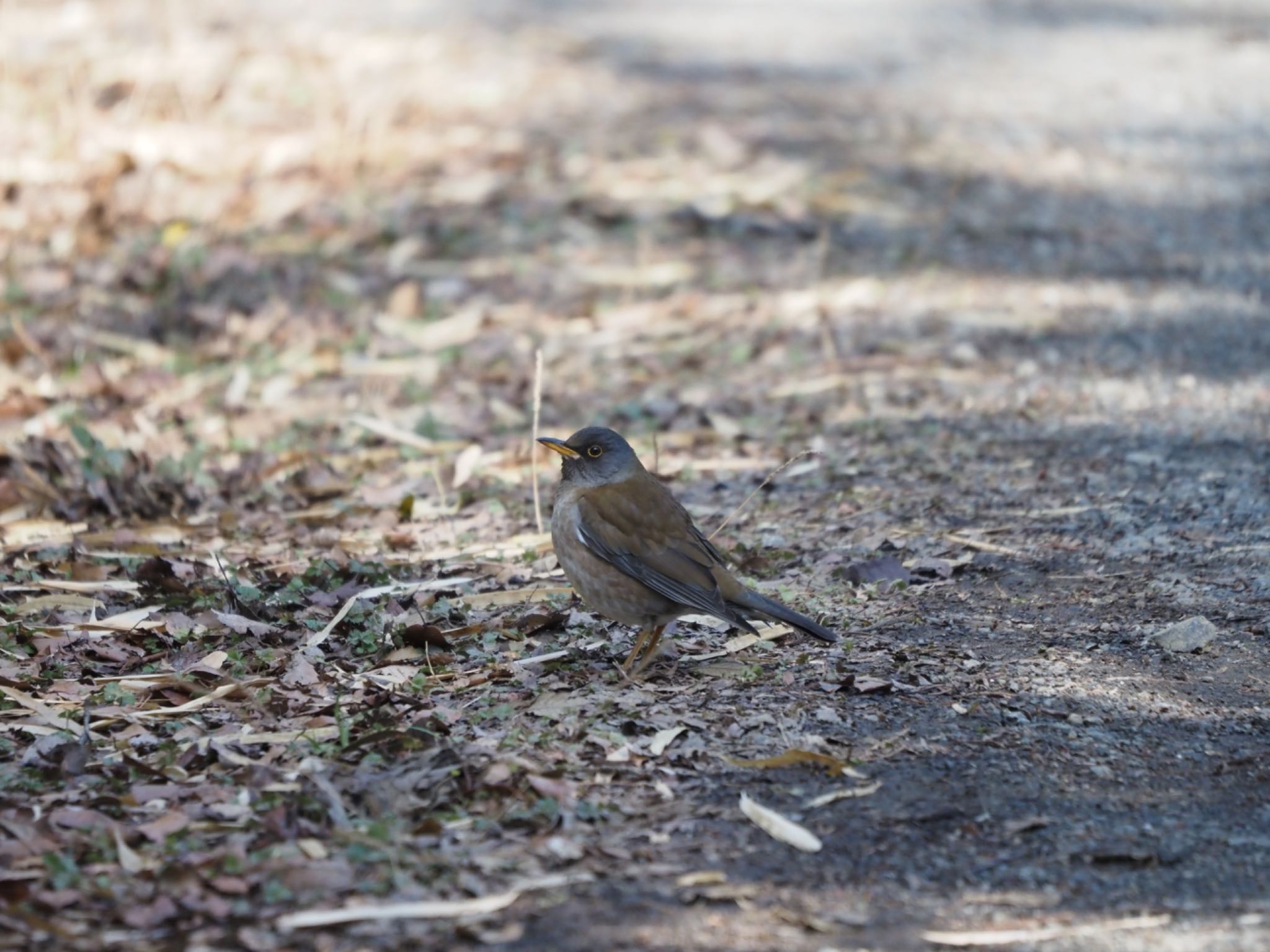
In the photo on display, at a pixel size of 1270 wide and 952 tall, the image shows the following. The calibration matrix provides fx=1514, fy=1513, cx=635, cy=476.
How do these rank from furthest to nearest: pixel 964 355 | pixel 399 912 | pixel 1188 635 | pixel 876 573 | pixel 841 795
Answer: pixel 964 355, pixel 876 573, pixel 1188 635, pixel 841 795, pixel 399 912

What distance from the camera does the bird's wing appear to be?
210 inches

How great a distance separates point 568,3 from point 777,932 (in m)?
16.1

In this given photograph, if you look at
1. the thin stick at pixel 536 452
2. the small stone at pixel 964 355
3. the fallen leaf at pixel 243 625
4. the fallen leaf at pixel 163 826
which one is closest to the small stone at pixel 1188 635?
the thin stick at pixel 536 452

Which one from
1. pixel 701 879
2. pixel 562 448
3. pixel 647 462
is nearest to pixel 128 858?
pixel 701 879

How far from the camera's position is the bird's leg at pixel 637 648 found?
548 cm

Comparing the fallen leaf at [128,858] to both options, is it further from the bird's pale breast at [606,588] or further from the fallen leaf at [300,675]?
the bird's pale breast at [606,588]

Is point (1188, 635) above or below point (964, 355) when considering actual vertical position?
below

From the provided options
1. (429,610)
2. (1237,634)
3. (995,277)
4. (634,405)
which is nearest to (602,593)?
(429,610)

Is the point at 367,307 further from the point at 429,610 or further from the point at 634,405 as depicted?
the point at 429,610

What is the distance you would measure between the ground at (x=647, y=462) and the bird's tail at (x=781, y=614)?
18cm

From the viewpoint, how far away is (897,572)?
6211 millimetres

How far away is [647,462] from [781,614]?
2.69m

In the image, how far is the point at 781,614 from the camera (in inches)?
208

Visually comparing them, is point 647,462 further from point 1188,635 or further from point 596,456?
point 1188,635
